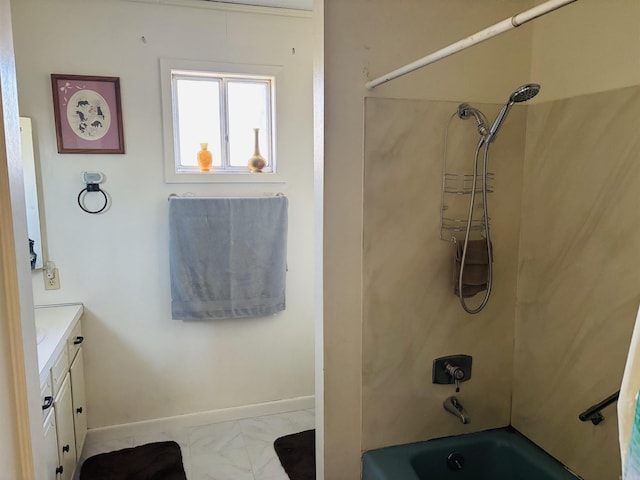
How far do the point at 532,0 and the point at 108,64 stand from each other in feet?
6.91

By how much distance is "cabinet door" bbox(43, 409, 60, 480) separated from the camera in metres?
1.80

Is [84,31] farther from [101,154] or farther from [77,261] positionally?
[77,261]

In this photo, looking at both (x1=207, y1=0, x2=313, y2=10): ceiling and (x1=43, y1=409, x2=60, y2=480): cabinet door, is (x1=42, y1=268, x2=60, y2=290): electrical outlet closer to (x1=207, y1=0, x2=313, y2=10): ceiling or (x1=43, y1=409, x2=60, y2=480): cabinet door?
(x1=43, y1=409, x2=60, y2=480): cabinet door

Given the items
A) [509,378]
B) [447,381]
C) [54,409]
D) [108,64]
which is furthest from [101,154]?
[509,378]

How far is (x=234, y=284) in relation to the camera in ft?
9.26

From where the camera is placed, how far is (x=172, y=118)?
104 inches

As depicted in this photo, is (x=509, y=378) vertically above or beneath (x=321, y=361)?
beneath

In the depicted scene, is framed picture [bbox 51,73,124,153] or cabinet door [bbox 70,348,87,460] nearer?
cabinet door [bbox 70,348,87,460]

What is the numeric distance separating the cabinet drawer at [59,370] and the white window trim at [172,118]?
3.53 feet

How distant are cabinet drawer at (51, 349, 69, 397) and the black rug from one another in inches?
48.8

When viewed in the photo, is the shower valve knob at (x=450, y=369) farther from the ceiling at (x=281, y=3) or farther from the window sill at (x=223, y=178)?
the ceiling at (x=281, y=3)

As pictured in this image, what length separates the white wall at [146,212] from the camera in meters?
2.47

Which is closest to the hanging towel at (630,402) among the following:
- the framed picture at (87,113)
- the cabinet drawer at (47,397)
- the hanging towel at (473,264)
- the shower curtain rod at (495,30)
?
the shower curtain rod at (495,30)

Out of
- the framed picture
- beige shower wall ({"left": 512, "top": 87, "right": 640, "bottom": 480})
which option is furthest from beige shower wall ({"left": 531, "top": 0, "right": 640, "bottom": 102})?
the framed picture
